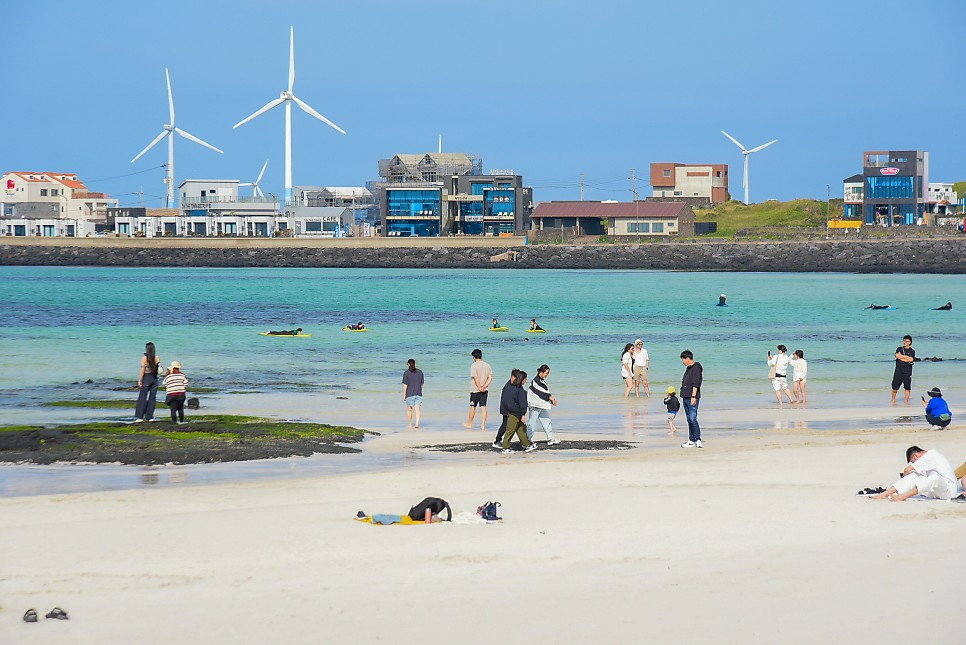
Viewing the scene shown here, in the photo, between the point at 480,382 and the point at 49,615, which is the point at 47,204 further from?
the point at 49,615

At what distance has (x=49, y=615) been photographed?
395 inches

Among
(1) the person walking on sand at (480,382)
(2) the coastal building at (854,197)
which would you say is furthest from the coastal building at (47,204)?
(1) the person walking on sand at (480,382)

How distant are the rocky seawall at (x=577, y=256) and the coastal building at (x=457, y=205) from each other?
25.6 ft

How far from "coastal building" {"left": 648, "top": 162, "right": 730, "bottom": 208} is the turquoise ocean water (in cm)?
8256

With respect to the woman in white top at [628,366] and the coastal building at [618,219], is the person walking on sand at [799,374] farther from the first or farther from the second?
the coastal building at [618,219]

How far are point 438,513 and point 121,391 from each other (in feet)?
57.2

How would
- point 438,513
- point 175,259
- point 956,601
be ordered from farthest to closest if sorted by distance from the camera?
point 175,259 → point 438,513 → point 956,601

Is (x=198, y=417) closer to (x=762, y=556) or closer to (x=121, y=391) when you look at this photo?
(x=121, y=391)

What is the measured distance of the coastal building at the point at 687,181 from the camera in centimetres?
18112

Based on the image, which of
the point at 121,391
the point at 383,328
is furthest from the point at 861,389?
the point at 383,328

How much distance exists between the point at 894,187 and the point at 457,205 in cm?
6070

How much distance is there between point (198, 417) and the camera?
2264cm

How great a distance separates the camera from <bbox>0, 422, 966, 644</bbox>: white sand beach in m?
9.91

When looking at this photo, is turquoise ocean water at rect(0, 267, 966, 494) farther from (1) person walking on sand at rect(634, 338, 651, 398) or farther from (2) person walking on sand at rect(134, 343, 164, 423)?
(2) person walking on sand at rect(134, 343, 164, 423)
